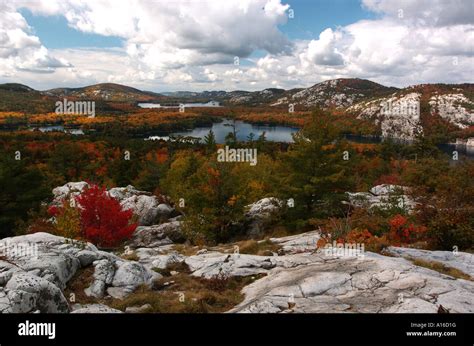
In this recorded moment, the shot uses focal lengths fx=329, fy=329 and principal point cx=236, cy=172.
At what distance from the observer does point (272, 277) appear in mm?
11727

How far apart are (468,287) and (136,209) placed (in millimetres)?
35464

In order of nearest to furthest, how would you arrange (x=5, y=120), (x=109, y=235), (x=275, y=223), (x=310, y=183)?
1. (x=109, y=235)
2. (x=310, y=183)
3. (x=275, y=223)
4. (x=5, y=120)

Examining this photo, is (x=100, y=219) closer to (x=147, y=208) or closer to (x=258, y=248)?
(x=258, y=248)

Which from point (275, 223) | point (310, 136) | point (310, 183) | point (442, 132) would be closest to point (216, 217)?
point (275, 223)

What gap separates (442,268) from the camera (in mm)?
12117

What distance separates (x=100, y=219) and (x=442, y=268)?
65.4ft

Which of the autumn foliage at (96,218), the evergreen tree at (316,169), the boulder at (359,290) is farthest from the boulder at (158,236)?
the boulder at (359,290)

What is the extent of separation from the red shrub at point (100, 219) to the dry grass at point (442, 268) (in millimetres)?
18340

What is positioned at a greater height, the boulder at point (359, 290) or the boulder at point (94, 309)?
the boulder at point (359, 290)

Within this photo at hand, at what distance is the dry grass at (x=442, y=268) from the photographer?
1138 cm

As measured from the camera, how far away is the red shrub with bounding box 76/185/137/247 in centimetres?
2200

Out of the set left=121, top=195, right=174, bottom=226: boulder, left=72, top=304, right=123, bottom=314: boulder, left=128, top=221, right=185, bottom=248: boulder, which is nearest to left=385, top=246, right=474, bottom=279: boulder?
left=72, top=304, right=123, bottom=314: boulder

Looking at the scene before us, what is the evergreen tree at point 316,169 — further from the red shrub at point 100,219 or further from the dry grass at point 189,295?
the dry grass at point 189,295
